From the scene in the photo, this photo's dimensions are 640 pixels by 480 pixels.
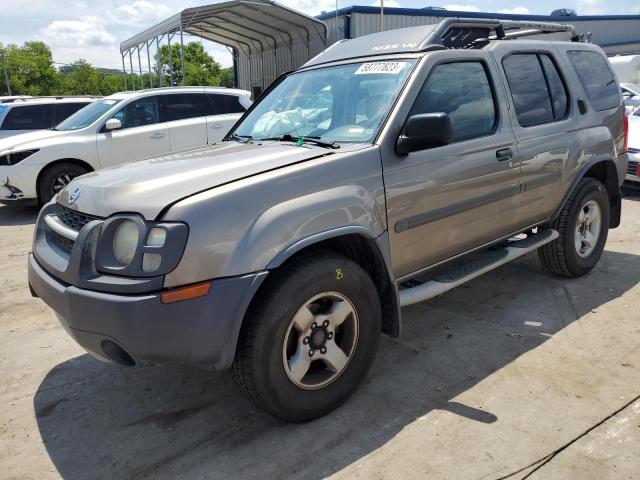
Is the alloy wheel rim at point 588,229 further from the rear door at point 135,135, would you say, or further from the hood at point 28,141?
the hood at point 28,141

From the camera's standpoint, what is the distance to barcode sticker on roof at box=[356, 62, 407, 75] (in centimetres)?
334

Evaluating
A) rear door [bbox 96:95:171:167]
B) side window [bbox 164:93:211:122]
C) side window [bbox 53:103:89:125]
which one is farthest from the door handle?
side window [bbox 53:103:89:125]

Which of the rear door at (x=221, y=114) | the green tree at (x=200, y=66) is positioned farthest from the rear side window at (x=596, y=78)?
the green tree at (x=200, y=66)

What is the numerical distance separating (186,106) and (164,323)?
760 centimetres

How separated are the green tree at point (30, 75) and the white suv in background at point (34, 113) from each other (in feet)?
210

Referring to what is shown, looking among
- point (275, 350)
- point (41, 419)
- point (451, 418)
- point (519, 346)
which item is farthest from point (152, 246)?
point (519, 346)

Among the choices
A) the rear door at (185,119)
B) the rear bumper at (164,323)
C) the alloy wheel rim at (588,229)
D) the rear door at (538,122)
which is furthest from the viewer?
the rear door at (185,119)

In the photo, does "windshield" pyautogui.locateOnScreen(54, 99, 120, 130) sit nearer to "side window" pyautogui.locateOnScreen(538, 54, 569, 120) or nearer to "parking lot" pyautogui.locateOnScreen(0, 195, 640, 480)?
"parking lot" pyautogui.locateOnScreen(0, 195, 640, 480)

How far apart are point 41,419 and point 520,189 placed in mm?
3329

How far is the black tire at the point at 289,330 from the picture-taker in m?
2.50

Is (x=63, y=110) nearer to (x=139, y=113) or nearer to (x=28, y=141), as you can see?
(x=28, y=141)

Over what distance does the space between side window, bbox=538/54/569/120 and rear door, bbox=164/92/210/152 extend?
6.10 meters

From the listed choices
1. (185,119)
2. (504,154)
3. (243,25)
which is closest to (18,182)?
(185,119)

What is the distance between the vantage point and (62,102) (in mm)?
10789
